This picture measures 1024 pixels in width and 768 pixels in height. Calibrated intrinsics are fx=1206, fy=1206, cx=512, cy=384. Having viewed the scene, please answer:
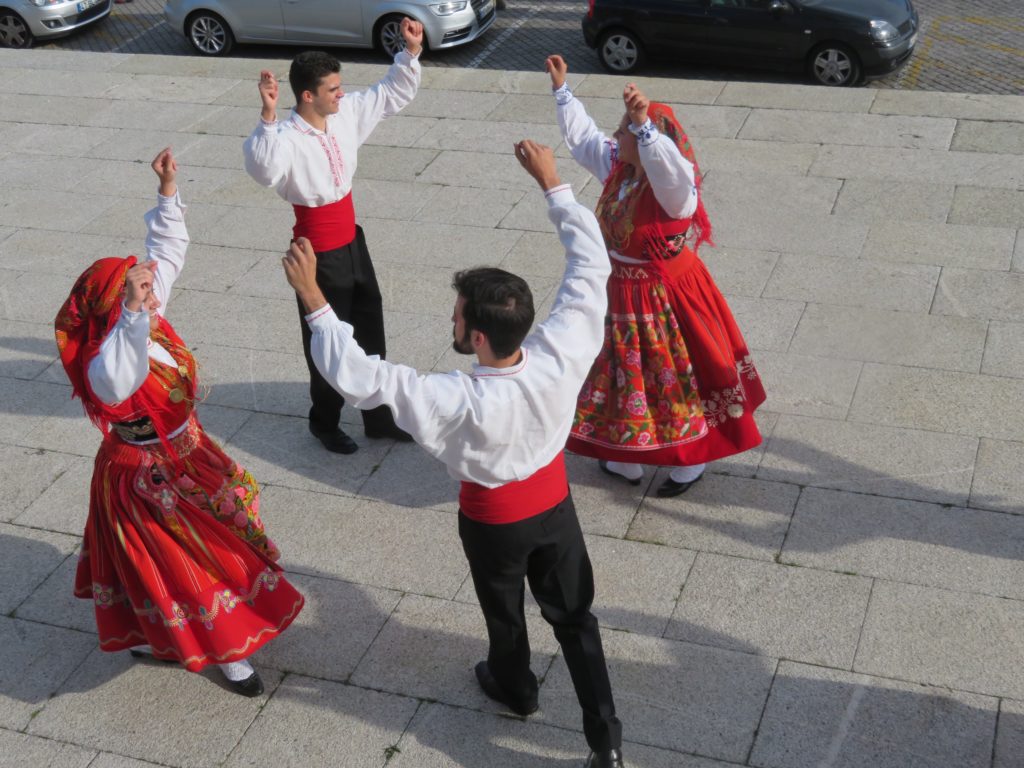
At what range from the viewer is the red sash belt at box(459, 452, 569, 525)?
145 inches

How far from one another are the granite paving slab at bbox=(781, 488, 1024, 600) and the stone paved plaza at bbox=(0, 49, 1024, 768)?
0.01 meters

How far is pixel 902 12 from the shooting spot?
37.7 ft

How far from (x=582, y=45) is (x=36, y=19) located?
6488 millimetres

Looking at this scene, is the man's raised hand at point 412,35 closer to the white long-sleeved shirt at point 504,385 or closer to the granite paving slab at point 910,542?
the white long-sleeved shirt at point 504,385

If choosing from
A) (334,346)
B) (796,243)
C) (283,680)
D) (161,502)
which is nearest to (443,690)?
(283,680)

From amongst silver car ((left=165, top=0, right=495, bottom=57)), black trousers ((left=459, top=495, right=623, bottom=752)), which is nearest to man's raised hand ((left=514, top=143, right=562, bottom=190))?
black trousers ((left=459, top=495, right=623, bottom=752))

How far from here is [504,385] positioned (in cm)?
348

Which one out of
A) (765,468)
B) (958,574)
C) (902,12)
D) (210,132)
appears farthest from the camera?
(902,12)

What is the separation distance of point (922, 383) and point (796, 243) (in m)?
1.71

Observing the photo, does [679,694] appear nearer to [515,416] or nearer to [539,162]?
[515,416]

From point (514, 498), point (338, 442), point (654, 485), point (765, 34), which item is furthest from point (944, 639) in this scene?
point (765, 34)

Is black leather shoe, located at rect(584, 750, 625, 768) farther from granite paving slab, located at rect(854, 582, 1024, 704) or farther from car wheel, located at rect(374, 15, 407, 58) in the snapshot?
car wheel, located at rect(374, 15, 407, 58)

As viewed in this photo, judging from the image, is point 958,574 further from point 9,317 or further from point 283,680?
point 9,317

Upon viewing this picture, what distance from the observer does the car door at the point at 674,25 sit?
39.2 feet
